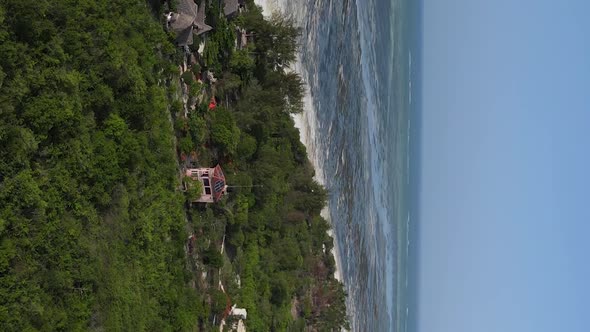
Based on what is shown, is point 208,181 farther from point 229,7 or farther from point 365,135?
point 365,135

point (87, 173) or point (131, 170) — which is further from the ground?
point (87, 173)

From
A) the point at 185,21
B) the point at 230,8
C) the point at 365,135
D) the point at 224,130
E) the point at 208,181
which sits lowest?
the point at 365,135

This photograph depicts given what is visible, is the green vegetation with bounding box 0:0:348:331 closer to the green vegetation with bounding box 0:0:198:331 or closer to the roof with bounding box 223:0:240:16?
the green vegetation with bounding box 0:0:198:331

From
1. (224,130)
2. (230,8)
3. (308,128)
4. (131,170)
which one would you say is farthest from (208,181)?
(308,128)

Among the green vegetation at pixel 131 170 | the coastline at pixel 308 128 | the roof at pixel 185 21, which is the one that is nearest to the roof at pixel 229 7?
the green vegetation at pixel 131 170

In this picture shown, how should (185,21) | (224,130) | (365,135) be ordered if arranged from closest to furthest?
1. (185,21)
2. (224,130)
3. (365,135)

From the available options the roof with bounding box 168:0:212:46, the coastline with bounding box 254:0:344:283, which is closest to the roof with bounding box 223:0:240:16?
the roof with bounding box 168:0:212:46

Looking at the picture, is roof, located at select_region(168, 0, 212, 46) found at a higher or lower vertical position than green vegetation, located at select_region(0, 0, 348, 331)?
higher
